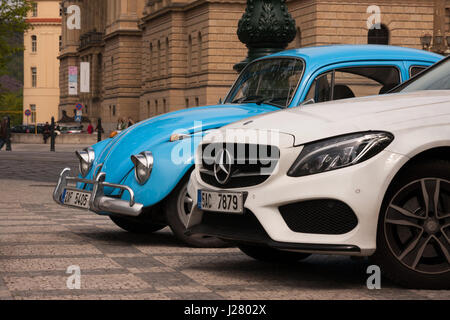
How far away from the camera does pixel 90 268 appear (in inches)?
270

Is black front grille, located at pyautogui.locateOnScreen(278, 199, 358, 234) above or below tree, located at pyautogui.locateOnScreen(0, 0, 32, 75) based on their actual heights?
below

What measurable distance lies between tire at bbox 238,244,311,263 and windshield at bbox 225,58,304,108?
69.6 inches

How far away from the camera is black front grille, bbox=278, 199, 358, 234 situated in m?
5.79

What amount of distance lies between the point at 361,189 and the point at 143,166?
2.80 meters

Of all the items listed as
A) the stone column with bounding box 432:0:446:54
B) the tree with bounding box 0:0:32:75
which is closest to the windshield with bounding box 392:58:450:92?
the stone column with bounding box 432:0:446:54

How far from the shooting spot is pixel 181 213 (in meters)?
8.20

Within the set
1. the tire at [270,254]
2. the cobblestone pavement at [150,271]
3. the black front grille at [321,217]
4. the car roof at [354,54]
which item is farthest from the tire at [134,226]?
the black front grille at [321,217]

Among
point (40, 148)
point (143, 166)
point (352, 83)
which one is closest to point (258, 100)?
point (352, 83)

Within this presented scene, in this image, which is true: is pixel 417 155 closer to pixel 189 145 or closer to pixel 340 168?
pixel 340 168

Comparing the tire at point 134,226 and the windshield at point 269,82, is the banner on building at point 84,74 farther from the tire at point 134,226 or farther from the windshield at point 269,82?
the windshield at point 269,82

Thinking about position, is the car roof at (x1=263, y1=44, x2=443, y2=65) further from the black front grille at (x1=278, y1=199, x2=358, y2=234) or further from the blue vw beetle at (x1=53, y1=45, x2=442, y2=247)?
the black front grille at (x1=278, y1=199, x2=358, y2=234)

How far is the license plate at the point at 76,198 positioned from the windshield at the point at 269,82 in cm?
173

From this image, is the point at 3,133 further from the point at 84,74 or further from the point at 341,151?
the point at 84,74

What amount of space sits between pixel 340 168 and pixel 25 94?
423ft
